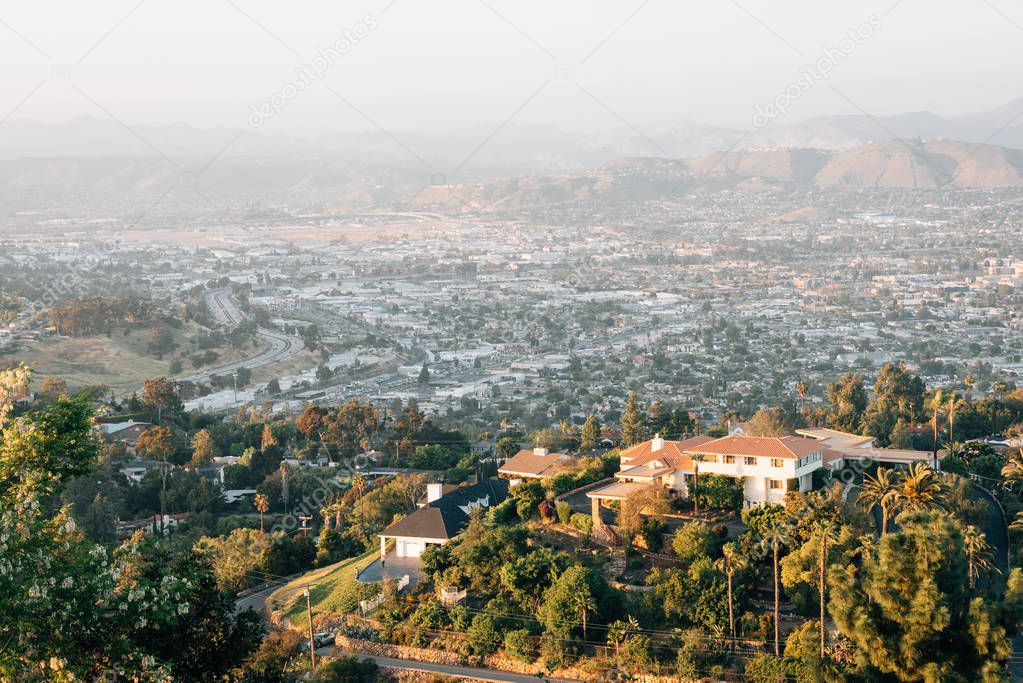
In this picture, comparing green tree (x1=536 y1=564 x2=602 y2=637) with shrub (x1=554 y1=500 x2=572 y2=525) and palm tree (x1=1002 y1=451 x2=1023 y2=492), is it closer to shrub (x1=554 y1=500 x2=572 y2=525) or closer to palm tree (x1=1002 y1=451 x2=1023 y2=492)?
shrub (x1=554 y1=500 x2=572 y2=525)

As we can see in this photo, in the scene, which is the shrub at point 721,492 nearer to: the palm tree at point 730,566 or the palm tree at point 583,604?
the palm tree at point 730,566

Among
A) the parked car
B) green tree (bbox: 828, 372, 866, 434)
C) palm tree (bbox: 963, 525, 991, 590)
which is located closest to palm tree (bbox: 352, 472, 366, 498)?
the parked car

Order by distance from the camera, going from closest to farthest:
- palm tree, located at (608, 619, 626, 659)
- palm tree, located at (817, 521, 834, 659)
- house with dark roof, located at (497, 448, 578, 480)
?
palm tree, located at (817, 521, 834, 659), palm tree, located at (608, 619, 626, 659), house with dark roof, located at (497, 448, 578, 480)

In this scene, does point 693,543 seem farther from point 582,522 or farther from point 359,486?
point 359,486

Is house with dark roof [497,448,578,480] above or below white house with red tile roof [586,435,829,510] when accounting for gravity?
below

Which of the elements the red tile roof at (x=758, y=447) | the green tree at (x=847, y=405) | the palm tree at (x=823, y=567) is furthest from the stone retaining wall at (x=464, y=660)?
the green tree at (x=847, y=405)
